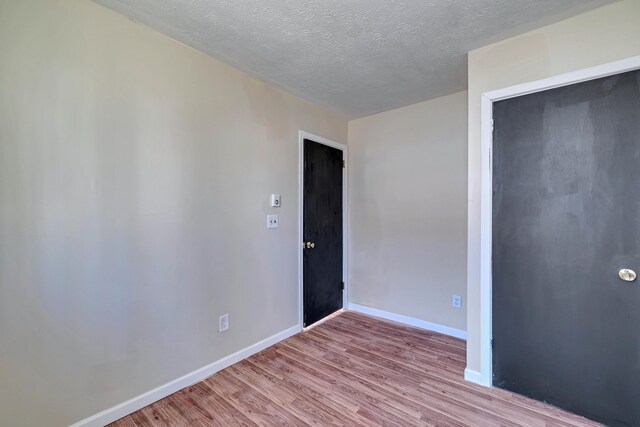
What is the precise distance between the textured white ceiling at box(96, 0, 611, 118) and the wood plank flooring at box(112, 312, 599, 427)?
2499 mm

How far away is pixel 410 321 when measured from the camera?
3.09 meters

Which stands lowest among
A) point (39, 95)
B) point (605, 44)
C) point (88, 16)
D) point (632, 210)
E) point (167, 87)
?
point (632, 210)

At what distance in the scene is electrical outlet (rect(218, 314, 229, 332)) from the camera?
87.5 inches

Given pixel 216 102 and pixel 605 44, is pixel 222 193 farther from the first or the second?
pixel 605 44

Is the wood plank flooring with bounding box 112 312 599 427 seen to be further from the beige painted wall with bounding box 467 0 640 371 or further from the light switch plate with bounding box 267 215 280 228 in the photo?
the light switch plate with bounding box 267 215 280 228

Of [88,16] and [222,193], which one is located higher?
[88,16]

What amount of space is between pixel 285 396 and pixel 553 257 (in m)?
2.05

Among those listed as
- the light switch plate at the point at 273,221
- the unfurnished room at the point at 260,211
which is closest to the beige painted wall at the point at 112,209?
the unfurnished room at the point at 260,211

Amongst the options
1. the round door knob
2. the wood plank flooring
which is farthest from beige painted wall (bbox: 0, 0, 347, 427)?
the round door knob

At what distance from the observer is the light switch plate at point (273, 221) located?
8.56 feet

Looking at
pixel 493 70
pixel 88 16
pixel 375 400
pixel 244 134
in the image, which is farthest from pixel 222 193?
pixel 493 70

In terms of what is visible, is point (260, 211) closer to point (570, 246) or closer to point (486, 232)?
point (486, 232)

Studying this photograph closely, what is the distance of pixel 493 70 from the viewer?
6.41 ft

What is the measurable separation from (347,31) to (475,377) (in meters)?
2.65
